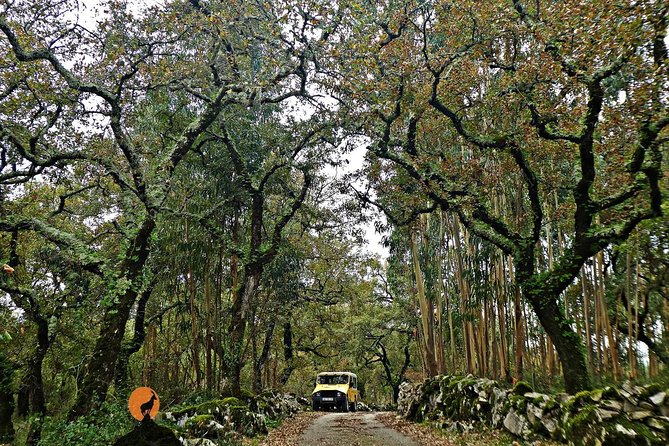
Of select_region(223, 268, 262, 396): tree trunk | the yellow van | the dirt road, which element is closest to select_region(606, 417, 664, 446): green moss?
the dirt road

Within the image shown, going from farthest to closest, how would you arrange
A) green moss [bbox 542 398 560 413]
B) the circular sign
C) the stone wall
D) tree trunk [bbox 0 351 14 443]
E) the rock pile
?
tree trunk [bbox 0 351 14 443], the rock pile, green moss [bbox 542 398 560 413], the circular sign, the stone wall

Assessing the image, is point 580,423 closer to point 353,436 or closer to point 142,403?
point 353,436

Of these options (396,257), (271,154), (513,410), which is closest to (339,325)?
(396,257)

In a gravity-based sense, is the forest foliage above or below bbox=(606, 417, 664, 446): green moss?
above

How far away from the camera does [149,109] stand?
39.2 feet

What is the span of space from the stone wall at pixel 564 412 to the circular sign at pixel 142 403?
532 cm

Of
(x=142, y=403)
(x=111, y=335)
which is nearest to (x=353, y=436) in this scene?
(x=111, y=335)

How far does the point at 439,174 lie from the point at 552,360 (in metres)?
5.52

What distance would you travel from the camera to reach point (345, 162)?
1379cm

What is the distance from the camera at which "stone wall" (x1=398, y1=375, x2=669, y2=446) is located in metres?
5.20

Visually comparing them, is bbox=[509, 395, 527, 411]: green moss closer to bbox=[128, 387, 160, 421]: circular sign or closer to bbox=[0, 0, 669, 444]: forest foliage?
bbox=[0, 0, 669, 444]: forest foliage

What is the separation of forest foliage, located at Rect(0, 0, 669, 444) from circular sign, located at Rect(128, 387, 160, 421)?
2.44m

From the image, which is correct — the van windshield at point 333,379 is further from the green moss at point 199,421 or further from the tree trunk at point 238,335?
the green moss at point 199,421

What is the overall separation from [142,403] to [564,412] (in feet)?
18.5
